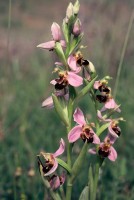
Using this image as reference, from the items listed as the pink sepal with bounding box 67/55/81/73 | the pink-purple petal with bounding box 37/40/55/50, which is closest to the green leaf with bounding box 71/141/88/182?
the pink sepal with bounding box 67/55/81/73

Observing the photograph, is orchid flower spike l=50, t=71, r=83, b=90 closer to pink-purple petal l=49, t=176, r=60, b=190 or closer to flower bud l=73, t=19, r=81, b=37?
flower bud l=73, t=19, r=81, b=37

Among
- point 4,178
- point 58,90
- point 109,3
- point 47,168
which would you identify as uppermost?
point 109,3

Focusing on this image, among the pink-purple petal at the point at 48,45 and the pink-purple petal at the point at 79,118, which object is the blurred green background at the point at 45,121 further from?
the pink-purple petal at the point at 48,45

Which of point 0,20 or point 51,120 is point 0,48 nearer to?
point 51,120

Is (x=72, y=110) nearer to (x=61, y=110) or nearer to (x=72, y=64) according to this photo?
(x=61, y=110)

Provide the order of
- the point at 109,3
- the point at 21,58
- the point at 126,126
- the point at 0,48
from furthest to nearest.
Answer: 1. the point at 21,58
2. the point at 0,48
3. the point at 109,3
4. the point at 126,126

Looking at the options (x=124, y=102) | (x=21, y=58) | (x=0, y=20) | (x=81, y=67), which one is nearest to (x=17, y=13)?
(x=0, y=20)

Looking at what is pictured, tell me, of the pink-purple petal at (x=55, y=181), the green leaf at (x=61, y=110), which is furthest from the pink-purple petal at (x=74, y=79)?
the pink-purple petal at (x=55, y=181)
